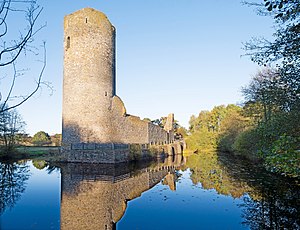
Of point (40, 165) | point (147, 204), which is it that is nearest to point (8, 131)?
point (40, 165)

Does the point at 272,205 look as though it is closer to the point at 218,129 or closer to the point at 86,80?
the point at 86,80

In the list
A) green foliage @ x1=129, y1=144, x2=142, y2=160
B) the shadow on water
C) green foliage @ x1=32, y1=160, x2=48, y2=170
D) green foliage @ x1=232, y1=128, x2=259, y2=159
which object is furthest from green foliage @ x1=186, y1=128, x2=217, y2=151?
the shadow on water

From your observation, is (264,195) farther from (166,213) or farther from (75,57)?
(75,57)

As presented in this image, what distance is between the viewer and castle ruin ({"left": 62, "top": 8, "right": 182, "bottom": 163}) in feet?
63.8

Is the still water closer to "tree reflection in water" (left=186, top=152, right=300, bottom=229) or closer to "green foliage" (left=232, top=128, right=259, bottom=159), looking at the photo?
"tree reflection in water" (left=186, top=152, right=300, bottom=229)

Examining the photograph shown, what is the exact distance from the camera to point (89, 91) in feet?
63.9

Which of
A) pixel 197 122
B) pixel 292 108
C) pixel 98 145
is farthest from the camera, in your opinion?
pixel 197 122

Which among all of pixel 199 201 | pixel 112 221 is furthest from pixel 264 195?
pixel 112 221

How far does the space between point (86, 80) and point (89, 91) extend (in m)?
0.88

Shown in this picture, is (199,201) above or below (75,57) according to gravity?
below

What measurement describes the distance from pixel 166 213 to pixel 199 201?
6.21 feet

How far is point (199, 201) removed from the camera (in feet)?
28.8

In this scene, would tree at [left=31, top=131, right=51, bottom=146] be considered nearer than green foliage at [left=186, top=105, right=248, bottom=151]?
No

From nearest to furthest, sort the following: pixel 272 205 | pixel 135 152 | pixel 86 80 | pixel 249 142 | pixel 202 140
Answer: pixel 272 205, pixel 249 142, pixel 86 80, pixel 135 152, pixel 202 140
